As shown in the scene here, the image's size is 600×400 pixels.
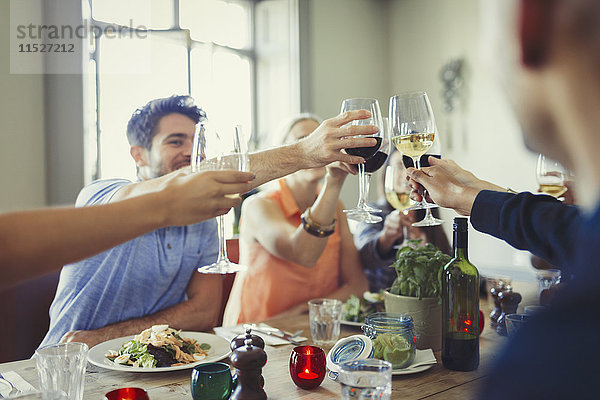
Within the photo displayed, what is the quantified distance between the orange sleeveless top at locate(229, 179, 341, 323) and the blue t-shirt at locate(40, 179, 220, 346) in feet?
1.39

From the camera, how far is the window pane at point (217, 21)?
378cm

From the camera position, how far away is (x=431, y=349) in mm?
1238

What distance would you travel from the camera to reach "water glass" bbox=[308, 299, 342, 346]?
53.9 inches

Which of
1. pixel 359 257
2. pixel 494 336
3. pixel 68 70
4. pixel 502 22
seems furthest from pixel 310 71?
pixel 502 22

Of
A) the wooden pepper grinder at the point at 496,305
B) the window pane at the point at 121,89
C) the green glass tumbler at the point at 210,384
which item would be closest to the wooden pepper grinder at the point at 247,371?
the green glass tumbler at the point at 210,384

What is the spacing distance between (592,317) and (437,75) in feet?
14.3

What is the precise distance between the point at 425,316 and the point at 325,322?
27 cm

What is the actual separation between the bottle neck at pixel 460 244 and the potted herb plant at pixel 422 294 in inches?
4.1

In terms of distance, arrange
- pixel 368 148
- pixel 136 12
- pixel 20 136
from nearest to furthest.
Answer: pixel 368 148, pixel 20 136, pixel 136 12

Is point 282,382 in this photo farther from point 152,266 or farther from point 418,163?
point 152,266

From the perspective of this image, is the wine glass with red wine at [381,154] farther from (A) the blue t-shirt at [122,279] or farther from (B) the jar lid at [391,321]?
(A) the blue t-shirt at [122,279]

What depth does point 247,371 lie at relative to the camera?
0.93 metres

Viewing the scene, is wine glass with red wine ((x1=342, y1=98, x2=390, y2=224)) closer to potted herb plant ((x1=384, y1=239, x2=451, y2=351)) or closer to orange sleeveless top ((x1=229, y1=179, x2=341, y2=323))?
potted herb plant ((x1=384, y1=239, x2=451, y2=351))

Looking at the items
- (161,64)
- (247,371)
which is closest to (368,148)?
(247,371)
